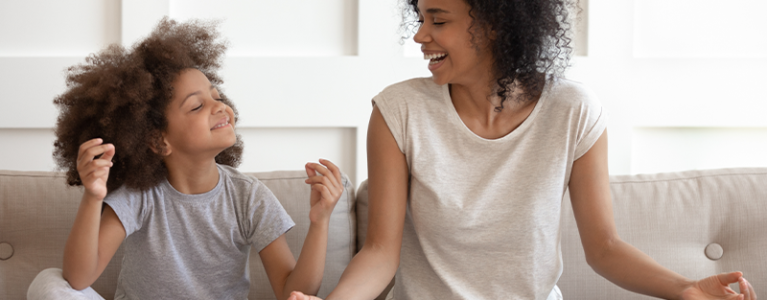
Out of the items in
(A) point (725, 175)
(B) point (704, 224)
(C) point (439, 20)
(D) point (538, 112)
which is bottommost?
(B) point (704, 224)

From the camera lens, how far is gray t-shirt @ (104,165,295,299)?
1355 millimetres

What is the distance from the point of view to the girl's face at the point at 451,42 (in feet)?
3.96

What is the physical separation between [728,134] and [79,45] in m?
1.98

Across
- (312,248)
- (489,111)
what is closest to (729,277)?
(489,111)

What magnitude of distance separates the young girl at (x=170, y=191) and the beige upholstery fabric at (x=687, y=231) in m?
0.70

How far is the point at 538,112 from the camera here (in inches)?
50.7

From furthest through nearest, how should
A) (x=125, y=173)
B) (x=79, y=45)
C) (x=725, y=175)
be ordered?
(x=79, y=45), (x=725, y=175), (x=125, y=173)

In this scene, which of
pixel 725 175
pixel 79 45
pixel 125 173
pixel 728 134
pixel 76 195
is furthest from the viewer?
pixel 728 134

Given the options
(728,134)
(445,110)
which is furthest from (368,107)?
(728,134)

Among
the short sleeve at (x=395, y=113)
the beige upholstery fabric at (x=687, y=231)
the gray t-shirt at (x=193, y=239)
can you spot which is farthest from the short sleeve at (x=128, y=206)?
the beige upholstery fabric at (x=687, y=231)

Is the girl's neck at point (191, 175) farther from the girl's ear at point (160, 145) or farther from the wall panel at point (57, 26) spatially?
the wall panel at point (57, 26)

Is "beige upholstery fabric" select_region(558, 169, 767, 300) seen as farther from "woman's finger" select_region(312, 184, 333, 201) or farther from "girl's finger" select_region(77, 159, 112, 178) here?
"girl's finger" select_region(77, 159, 112, 178)

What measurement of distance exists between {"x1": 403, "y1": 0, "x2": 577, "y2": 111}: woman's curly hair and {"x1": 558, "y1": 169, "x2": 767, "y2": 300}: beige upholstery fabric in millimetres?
484

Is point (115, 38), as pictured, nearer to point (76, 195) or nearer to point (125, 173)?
point (76, 195)
